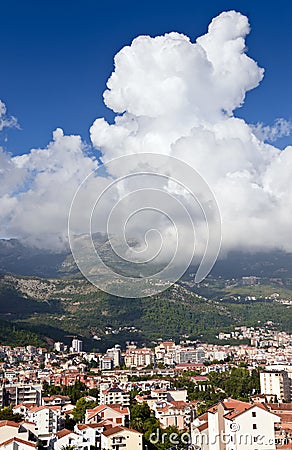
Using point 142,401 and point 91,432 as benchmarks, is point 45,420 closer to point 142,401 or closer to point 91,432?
point 91,432

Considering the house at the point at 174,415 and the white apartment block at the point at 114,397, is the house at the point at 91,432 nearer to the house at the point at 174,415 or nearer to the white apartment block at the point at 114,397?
the house at the point at 174,415

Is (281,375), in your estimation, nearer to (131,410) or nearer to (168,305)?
(131,410)

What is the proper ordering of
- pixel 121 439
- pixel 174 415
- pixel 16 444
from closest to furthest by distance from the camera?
pixel 16 444 → pixel 121 439 → pixel 174 415

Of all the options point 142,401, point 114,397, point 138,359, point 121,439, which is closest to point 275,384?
point 142,401

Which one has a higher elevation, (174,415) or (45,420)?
(45,420)

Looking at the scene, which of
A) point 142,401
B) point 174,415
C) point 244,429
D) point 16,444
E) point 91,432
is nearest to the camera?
point 244,429

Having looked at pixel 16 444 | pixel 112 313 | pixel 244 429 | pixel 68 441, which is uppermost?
pixel 112 313
